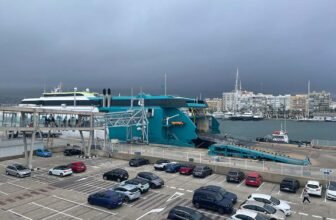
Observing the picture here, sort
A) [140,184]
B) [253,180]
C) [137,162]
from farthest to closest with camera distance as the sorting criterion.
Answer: [137,162] → [253,180] → [140,184]

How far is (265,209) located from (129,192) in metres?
9.81

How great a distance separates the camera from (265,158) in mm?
38688

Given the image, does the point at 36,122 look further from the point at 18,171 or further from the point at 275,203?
the point at 275,203

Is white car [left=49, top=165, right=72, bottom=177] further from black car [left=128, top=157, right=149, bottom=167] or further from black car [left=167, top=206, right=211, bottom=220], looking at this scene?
black car [left=167, top=206, right=211, bottom=220]

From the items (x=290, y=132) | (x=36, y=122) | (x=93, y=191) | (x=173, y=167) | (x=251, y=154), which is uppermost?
(x=36, y=122)

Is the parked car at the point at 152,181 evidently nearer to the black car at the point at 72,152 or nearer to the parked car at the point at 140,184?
the parked car at the point at 140,184

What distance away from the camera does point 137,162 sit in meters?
34.7

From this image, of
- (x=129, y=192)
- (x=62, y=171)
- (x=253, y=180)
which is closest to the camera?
(x=129, y=192)

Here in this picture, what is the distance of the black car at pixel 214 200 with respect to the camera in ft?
64.2

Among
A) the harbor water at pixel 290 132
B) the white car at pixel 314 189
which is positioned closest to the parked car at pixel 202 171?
the white car at pixel 314 189

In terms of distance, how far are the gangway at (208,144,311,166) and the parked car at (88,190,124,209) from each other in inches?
905

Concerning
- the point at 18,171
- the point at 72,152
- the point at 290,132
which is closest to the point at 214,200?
the point at 18,171

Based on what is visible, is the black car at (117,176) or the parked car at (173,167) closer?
the black car at (117,176)

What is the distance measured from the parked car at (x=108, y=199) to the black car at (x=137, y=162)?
43.7ft
